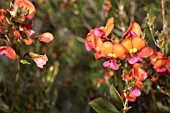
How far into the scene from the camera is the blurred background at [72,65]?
187cm

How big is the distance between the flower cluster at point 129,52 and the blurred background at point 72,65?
0.96 feet

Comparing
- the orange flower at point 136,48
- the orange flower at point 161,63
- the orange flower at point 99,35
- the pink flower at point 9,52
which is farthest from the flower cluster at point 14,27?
the orange flower at point 161,63

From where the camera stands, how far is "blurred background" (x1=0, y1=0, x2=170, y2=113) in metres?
1.87

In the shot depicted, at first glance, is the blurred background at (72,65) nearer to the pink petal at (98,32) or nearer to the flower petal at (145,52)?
the flower petal at (145,52)

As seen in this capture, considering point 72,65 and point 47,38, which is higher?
point 47,38

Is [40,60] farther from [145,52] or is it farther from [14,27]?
[145,52]

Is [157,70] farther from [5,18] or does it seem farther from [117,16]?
[117,16]

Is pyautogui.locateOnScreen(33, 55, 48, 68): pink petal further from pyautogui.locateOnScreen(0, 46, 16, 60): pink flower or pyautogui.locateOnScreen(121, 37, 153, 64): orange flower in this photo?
pyautogui.locateOnScreen(121, 37, 153, 64): orange flower

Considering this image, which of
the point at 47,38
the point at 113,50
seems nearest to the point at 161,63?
the point at 113,50

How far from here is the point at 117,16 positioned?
1884mm

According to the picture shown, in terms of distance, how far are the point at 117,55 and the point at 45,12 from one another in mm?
2186

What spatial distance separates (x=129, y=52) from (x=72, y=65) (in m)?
2.19

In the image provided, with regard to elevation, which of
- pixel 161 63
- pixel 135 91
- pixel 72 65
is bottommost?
pixel 72 65

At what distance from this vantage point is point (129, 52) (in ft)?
3.67
